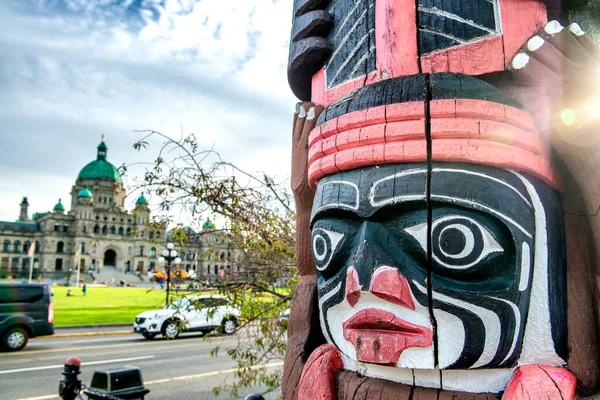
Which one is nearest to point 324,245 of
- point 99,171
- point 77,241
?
point 77,241

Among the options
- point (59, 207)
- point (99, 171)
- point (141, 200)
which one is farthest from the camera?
point (99, 171)

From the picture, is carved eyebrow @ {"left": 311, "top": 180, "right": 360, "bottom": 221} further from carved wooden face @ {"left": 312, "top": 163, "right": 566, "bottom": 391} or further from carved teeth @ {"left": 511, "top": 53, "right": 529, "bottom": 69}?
carved teeth @ {"left": 511, "top": 53, "right": 529, "bottom": 69}

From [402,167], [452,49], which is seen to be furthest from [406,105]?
[452,49]

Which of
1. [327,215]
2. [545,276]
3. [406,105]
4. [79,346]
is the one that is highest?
[406,105]

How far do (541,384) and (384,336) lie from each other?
382 millimetres

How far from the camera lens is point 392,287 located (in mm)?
1199

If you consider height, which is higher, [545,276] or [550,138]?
[550,138]

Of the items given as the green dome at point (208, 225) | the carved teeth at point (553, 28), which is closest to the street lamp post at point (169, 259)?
the green dome at point (208, 225)

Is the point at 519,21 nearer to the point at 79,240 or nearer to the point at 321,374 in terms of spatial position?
the point at 321,374

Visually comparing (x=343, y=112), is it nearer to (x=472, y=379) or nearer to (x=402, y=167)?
(x=402, y=167)

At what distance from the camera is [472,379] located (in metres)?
1.23

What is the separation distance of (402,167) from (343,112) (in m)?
0.28

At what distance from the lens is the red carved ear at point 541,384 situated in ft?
3.61

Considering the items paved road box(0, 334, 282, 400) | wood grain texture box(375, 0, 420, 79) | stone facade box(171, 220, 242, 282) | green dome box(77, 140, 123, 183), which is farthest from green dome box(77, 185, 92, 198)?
wood grain texture box(375, 0, 420, 79)
